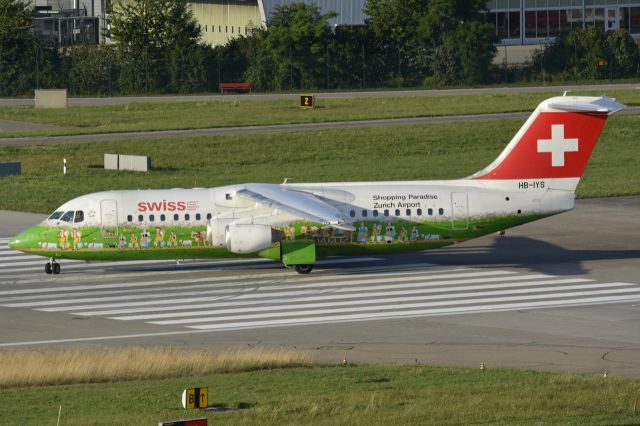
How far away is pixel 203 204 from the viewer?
39281mm

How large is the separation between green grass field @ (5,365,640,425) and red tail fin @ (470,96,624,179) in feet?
49.5

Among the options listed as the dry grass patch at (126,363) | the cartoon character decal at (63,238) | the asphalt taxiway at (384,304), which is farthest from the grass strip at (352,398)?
A: the cartoon character decal at (63,238)

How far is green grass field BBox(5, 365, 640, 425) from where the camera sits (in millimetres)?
20766

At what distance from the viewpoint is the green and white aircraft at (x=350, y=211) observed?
39.0 meters

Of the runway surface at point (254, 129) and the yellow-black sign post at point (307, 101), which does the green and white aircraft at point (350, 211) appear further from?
the yellow-black sign post at point (307, 101)

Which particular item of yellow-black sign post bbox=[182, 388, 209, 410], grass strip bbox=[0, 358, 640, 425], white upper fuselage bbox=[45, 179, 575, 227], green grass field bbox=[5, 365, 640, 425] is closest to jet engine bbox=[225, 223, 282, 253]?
white upper fuselage bbox=[45, 179, 575, 227]

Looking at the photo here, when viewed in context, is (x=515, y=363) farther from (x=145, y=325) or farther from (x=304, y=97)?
(x=304, y=97)

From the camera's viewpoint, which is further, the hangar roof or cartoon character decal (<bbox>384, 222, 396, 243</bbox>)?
the hangar roof

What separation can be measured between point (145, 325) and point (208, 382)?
8.19m

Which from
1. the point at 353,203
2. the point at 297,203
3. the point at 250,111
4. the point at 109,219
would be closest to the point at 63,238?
the point at 109,219

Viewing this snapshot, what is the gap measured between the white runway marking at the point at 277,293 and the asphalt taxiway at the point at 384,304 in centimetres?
6

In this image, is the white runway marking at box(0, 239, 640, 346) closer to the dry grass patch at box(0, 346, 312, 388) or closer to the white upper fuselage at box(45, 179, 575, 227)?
the white upper fuselage at box(45, 179, 575, 227)

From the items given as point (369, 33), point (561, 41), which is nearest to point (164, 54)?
point (369, 33)

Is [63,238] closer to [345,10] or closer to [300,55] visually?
[300,55]
